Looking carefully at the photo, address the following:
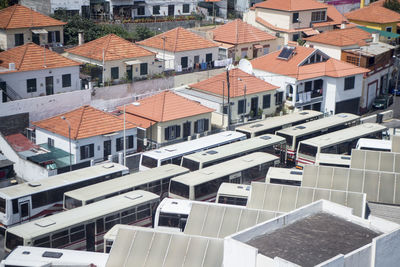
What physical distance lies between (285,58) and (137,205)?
32379mm

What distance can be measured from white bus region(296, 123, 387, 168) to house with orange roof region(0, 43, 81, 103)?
21.4 meters

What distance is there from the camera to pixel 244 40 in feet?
238

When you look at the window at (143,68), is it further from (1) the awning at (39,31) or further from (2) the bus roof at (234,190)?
(2) the bus roof at (234,190)

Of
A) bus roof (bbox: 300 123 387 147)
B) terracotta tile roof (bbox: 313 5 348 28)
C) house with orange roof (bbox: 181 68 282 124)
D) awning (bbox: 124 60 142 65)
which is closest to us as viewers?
bus roof (bbox: 300 123 387 147)

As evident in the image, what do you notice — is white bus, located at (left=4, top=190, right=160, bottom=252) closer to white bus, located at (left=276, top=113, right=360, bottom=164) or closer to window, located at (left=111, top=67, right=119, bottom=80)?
white bus, located at (left=276, top=113, right=360, bottom=164)

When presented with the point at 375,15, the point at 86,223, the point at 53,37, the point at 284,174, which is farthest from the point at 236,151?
the point at 375,15

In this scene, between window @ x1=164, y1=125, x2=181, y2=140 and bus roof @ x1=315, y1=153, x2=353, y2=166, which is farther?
window @ x1=164, y1=125, x2=181, y2=140

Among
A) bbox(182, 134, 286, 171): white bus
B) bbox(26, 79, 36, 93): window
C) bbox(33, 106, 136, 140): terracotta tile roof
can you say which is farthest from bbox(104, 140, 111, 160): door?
bbox(26, 79, 36, 93): window

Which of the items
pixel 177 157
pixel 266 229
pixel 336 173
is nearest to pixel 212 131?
pixel 177 157

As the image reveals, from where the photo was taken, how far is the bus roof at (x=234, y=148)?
1747 inches

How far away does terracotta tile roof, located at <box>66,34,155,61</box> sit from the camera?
2346 inches

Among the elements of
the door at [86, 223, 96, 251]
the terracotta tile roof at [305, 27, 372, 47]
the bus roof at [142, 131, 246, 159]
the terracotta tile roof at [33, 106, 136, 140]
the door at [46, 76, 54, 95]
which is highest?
the terracotta tile roof at [305, 27, 372, 47]

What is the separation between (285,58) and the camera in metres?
64.4

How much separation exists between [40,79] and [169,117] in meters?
11.9
